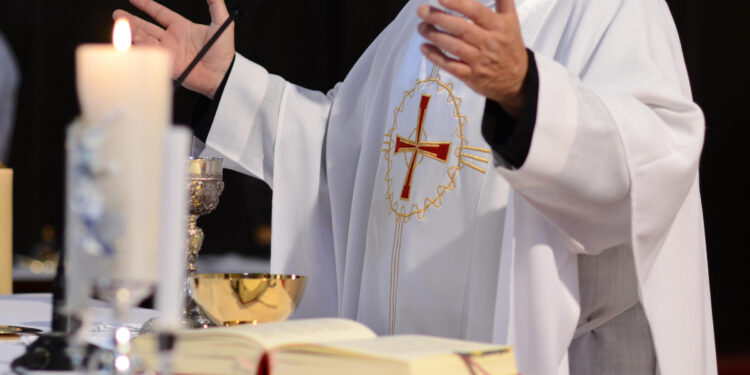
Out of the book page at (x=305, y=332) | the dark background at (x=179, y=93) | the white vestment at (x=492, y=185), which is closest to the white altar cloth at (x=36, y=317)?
the white vestment at (x=492, y=185)

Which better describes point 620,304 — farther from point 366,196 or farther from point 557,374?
point 366,196

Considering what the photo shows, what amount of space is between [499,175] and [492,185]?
0.02 metres

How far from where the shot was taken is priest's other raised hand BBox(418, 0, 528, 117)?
1.43 metres

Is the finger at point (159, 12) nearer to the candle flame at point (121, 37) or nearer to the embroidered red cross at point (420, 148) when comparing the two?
the embroidered red cross at point (420, 148)

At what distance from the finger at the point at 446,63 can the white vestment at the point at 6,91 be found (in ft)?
22.1

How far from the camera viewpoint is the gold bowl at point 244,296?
55.0 inches

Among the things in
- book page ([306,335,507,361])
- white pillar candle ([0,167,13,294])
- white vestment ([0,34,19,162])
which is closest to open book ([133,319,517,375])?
book page ([306,335,507,361])

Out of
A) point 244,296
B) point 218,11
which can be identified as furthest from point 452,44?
point 218,11

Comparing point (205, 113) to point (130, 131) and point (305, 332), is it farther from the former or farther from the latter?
point (130, 131)

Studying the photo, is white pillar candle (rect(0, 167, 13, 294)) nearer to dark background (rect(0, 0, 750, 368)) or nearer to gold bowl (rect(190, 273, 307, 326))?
gold bowl (rect(190, 273, 307, 326))

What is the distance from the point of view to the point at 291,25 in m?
8.23

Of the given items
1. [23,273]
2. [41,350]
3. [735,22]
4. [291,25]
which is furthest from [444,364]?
[291,25]

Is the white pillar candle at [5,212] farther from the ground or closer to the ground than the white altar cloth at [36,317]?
farther from the ground

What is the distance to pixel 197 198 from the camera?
1986 millimetres
